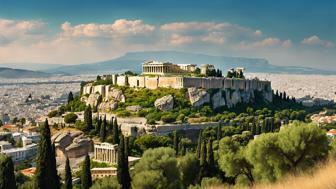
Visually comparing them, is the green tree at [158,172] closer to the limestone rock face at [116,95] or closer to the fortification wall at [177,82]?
the limestone rock face at [116,95]

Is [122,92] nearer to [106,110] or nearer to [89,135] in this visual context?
[106,110]

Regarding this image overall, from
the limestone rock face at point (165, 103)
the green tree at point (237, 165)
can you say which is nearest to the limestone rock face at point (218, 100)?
the limestone rock face at point (165, 103)

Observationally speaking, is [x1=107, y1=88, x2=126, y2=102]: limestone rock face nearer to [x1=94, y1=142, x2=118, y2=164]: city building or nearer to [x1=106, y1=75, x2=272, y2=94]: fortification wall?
[x1=106, y1=75, x2=272, y2=94]: fortification wall

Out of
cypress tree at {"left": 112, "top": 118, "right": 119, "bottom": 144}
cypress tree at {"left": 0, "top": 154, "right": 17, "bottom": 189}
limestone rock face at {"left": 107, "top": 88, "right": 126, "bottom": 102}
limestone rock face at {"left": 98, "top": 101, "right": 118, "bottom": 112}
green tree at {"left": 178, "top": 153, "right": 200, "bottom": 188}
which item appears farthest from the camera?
limestone rock face at {"left": 107, "top": 88, "right": 126, "bottom": 102}

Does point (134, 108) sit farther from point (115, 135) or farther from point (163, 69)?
point (163, 69)

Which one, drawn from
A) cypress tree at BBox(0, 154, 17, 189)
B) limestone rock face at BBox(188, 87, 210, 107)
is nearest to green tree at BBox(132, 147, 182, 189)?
A: cypress tree at BBox(0, 154, 17, 189)

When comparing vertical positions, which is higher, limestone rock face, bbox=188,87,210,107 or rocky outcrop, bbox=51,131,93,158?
limestone rock face, bbox=188,87,210,107

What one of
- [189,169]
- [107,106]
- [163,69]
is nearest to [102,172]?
[189,169]
